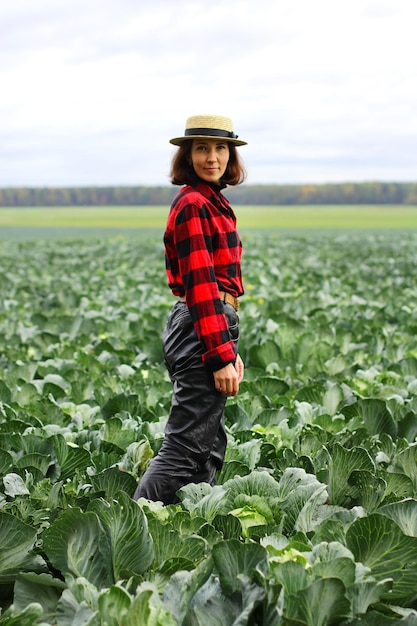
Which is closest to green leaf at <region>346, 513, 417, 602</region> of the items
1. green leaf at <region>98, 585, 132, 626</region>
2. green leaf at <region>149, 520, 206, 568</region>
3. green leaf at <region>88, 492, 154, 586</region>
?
green leaf at <region>149, 520, 206, 568</region>

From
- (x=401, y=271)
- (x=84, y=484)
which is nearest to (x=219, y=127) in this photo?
(x=84, y=484)

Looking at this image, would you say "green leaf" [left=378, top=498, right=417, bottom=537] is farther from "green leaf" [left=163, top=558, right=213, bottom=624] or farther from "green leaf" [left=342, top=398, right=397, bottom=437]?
"green leaf" [left=342, top=398, right=397, bottom=437]

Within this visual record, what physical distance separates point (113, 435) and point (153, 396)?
836 millimetres

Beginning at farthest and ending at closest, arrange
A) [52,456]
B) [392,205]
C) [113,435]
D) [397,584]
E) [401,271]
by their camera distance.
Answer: [392,205] → [401,271] → [113,435] → [52,456] → [397,584]

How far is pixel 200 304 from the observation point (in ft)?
9.73

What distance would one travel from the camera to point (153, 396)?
182 inches

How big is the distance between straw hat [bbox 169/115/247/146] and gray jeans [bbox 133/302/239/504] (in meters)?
0.69

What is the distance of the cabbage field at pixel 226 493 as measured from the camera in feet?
7.41

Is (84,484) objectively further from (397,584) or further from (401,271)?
(401,271)

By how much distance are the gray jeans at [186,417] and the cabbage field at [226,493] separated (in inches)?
5.9

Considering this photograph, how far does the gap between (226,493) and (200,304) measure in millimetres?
736

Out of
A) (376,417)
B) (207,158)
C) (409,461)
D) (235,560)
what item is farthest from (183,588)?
(376,417)

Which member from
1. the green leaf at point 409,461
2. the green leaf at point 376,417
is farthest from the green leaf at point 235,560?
the green leaf at point 376,417

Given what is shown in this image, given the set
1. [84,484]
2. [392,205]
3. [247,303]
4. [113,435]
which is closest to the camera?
[84,484]
